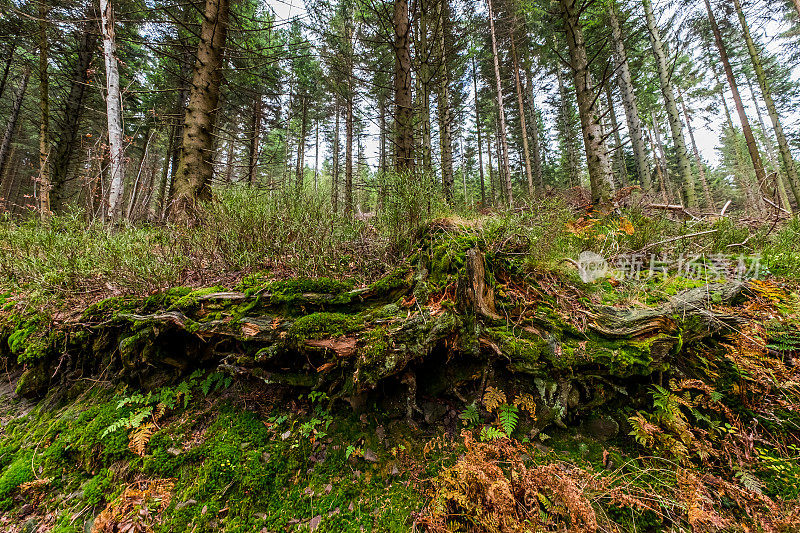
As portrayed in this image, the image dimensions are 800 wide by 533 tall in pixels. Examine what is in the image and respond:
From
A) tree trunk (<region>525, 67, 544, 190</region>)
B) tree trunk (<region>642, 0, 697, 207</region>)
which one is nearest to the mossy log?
tree trunk (<region>642, 0, 697, 207</region>)

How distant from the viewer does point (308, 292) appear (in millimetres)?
2404

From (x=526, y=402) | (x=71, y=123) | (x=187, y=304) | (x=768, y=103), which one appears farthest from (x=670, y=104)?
(x=71, y=123)

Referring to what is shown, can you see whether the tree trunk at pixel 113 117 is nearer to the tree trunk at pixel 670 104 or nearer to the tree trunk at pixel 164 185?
the tree trunk at pixel 164 185

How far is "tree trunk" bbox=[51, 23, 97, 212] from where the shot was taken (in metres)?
8.64

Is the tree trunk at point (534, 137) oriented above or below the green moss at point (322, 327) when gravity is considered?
above

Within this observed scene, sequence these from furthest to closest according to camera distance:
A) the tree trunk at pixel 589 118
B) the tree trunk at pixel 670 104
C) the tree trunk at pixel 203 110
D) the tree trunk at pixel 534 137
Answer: the tree trunk at pixel 534 137 → the tree trunk at pixel 670 104 → the tree trunk at pixel 589 118 → the tree trunk at pixel 203 110

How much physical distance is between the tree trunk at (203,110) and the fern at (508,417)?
6.03 metres

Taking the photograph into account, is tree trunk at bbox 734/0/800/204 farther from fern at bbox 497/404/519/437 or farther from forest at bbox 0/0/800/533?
fern at bbox 497/404/519/437

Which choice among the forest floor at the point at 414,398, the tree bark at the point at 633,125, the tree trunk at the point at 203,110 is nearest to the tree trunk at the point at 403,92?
the forest floor at the point at 414,398

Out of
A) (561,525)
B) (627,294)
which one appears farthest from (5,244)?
(627,294)

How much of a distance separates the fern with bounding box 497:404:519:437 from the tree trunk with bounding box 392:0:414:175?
4.52 metres

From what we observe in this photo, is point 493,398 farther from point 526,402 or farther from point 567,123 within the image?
point 567,123

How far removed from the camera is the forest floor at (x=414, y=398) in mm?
1689

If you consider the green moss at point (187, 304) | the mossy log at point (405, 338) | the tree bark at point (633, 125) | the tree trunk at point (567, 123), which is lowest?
the mossy log at point (405, 338)
